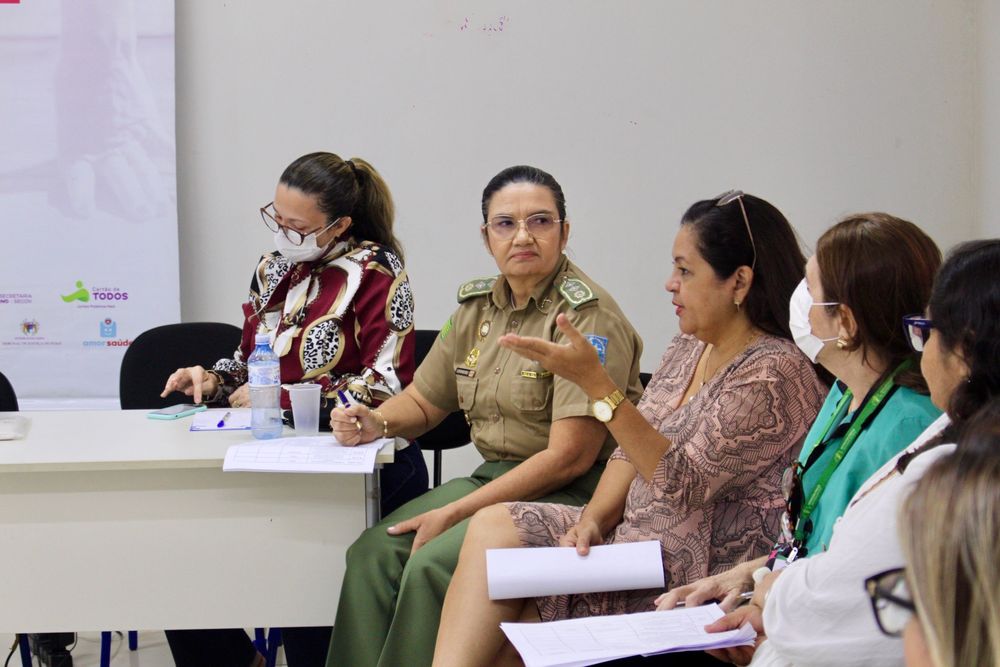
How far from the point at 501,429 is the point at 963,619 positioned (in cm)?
174

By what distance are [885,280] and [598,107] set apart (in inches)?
93.6

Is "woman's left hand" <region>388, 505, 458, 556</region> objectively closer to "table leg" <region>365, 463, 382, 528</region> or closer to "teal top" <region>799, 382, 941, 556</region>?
"table leg" <region>365, 463, 382, 528</region>

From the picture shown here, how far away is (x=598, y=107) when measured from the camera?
384cm

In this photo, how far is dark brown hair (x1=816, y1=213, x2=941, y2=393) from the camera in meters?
1.60

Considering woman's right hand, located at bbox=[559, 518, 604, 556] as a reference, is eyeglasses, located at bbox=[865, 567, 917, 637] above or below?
above

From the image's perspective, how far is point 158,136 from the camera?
3.68 m

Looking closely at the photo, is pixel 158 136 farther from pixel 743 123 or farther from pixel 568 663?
pixel 568 663

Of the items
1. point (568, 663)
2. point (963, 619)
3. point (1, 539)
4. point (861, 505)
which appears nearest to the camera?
point (963, 619)

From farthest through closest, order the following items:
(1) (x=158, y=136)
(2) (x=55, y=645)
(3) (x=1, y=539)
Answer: (1) (x=158, y=136) < (2) (x=55, y=645) < (3) (x=1, y=539)

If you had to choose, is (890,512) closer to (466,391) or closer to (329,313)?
(466,391)

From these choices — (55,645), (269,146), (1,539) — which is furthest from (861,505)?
(269,146)

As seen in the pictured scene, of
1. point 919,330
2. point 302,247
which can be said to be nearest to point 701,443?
Answer: point 919,330

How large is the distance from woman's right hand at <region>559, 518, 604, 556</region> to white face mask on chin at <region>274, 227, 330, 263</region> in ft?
3.72

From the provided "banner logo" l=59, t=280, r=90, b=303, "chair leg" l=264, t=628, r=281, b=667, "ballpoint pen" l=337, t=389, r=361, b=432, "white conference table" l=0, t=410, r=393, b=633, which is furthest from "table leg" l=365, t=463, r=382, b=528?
"banner logo" l=59, t=280, r=90, b=303
